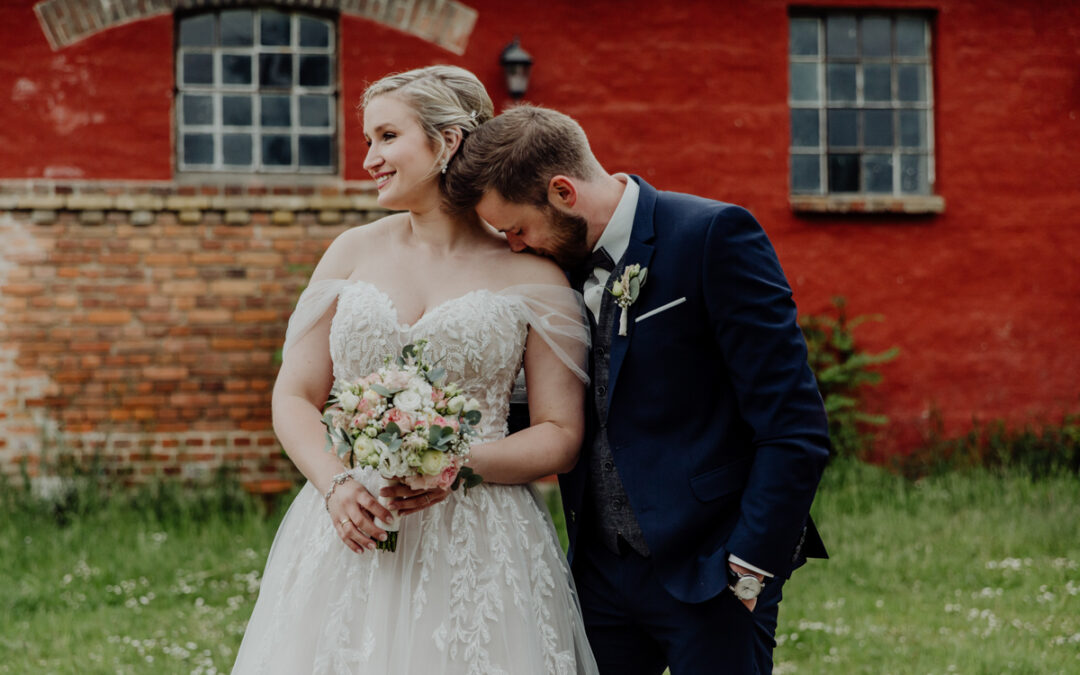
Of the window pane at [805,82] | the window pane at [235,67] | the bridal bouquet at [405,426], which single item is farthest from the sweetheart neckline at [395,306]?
the window pane at [805,82]

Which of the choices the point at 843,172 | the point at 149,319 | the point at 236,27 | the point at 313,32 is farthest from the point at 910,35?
the point at 149,319

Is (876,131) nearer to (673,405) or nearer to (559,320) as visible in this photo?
(559,320)

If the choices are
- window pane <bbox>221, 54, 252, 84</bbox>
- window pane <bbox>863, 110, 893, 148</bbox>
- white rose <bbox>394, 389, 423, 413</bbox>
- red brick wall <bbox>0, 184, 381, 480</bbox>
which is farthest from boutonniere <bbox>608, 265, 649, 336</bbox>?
window pane <bbox>863, 110, 893, 148</bbox>

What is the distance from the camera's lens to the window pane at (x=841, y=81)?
915cm

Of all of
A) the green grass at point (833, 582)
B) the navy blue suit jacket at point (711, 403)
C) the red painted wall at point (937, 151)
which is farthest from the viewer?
the red painted wall at point (937, 151)

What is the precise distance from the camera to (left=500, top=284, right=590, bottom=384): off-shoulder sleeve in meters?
2.88

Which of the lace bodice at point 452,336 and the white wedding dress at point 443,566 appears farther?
the lace bodice at point 452,336

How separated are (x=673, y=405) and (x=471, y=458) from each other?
0.53m

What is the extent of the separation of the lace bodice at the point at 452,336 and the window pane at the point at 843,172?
→ 6.88 m

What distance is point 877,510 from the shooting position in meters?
7.40

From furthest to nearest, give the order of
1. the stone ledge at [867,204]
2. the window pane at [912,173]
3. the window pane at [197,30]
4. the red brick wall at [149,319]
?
the window pane at [912,173], the stone ledge at [867,204], the window pane at [197,30], the red brick wall at [149,319]

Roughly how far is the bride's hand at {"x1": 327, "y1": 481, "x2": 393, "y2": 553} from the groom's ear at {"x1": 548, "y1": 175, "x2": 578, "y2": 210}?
0.86 m

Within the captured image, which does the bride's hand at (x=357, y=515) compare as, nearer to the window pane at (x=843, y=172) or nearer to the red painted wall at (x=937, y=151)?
the red painted wall at (x=937, y=151)

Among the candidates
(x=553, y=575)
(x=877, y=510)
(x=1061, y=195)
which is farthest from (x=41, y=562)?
(x=1061, y=195)
